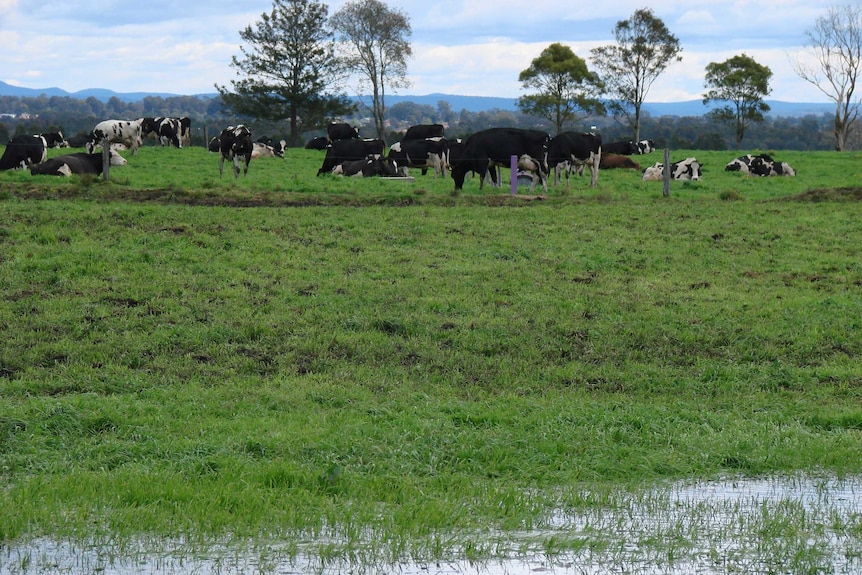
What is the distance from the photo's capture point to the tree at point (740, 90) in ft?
248

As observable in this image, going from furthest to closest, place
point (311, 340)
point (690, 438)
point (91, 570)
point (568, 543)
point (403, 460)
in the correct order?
1. point (311, 340)
2. point (690, 438)
3. point (403, 460)
4. point (568, 543)
5. point (91, 570)

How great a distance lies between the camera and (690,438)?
8.13 metres

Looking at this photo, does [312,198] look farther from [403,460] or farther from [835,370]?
[403,460]

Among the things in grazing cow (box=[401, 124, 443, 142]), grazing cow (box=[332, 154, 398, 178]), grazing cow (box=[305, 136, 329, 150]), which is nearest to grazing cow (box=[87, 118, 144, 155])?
grazing cow (box=[332, 154, 398, 178])

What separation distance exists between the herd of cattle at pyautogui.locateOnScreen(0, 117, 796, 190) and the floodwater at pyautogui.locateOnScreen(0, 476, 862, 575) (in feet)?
65.9

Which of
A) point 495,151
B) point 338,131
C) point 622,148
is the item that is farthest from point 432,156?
point 622,148

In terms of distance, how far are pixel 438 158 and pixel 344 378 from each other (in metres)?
24.5

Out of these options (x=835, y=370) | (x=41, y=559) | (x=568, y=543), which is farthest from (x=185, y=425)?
(x=835, y=370)

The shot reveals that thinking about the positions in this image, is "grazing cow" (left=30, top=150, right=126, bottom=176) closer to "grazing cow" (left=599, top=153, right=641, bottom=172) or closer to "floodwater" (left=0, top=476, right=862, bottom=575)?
"grazing cow" (left=599, top=153, right=641, bottom=172)

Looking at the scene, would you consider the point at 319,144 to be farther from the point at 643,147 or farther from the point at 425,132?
the point at 643,147

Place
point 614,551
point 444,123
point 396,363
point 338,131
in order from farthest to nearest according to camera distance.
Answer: point 444,123 → point 338,131 → point 396,363 → point 614,551

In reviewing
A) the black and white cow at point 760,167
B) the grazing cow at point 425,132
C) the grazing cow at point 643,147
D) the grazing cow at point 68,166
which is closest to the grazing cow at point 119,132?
the grazing cow at point 425,132

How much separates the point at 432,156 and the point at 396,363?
24.9m

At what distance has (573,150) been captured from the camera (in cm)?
2959
